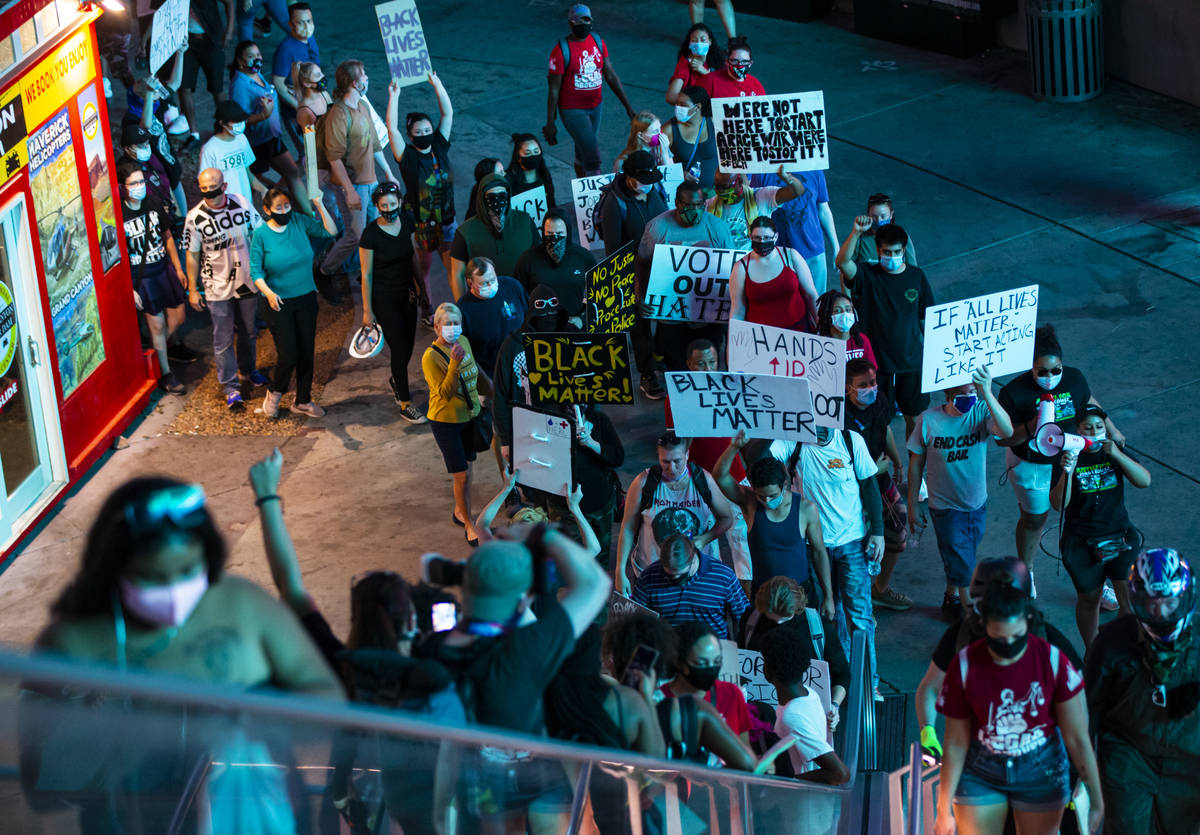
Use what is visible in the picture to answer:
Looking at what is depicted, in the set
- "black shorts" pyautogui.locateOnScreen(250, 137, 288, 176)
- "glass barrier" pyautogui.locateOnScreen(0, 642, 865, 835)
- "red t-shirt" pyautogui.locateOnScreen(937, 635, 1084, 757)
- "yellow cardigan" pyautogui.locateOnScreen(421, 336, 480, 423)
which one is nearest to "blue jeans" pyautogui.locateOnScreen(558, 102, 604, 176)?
"black shorts" pyautogui.locateOnScreen(250, 137, 288, 176)

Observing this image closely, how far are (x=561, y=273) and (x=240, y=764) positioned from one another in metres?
8.23

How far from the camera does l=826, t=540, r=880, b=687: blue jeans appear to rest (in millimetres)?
8359

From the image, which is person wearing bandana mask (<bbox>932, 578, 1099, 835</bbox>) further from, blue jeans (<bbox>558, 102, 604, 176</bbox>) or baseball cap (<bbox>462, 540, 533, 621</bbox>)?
blue jeans (<bbox>558, 102, 604, 176</bbox>)

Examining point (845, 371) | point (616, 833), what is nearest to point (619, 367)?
point (845, 371)

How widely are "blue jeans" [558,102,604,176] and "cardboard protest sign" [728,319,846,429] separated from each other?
603 centimetres

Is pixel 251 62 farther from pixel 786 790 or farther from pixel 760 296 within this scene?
pixel 786 790

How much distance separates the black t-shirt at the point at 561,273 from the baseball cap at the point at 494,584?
21.5 feet

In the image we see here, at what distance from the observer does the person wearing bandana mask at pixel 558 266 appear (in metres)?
10.6

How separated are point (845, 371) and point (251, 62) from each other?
899 cm

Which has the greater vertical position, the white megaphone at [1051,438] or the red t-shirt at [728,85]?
the red t-shirt at [728,85]

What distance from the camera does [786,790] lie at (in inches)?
211

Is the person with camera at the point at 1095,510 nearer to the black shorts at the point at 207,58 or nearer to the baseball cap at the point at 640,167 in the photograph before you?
the baseball cap at the point at 640,167

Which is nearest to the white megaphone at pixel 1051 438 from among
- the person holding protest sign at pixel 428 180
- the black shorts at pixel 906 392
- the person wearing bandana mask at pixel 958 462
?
the person wearing bandana mask at pixel 958 462

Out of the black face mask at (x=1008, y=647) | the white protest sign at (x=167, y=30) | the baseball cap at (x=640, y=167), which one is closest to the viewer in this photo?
the black face mask at (x=1008, y=647)
